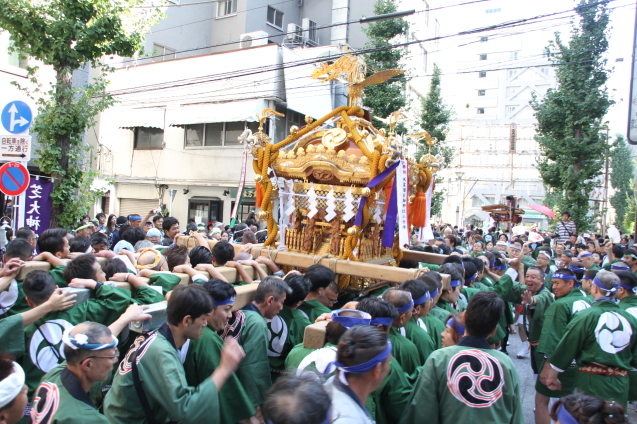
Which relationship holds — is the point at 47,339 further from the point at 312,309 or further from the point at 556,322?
the point at 556,322

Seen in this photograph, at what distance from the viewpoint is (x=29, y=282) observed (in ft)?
9.47

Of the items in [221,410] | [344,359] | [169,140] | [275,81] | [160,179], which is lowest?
[221,410]

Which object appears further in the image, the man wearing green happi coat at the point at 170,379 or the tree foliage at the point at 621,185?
the tree foliage at the point at 621,185

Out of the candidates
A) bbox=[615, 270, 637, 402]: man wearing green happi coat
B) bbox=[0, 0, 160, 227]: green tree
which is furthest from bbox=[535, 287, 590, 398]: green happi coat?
bbox=[0, 0, 160, 227]: green tree

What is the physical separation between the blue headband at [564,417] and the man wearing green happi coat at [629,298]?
262cm

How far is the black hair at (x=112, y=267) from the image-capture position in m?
3.62

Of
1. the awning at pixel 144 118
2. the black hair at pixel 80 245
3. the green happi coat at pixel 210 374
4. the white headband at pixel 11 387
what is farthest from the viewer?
the awning at pixel 144 118

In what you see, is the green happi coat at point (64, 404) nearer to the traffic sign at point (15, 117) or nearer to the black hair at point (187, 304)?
the black hair at point (187, 304)

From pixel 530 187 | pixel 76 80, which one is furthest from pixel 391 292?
pixel 530 187

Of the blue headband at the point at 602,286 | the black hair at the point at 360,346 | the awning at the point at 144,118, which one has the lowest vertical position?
the black hair at the point at 360,346

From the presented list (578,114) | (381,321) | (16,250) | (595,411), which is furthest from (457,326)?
(578,114)

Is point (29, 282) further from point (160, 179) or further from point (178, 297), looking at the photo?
point (160, 179)

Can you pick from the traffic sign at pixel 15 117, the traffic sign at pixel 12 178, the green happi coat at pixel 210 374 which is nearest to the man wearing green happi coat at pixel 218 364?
the green happi coat at pixel 210 374

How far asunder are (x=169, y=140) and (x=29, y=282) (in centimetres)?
1667
